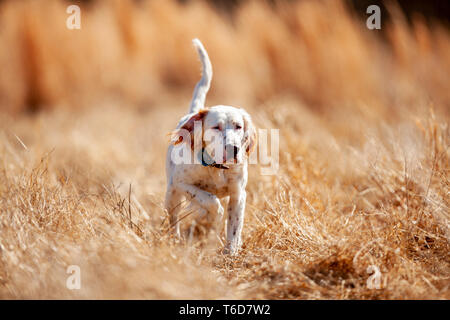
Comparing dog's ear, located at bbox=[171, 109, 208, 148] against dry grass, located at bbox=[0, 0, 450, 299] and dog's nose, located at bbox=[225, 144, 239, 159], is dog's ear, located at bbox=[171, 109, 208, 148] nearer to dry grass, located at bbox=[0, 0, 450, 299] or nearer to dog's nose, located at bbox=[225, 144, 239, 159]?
dog's nose, located at bbox=[225, 144, 239, 159]

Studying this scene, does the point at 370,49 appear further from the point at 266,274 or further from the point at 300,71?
the point at 266,274

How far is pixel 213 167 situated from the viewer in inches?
106

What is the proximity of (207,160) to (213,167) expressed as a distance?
0.05 metres

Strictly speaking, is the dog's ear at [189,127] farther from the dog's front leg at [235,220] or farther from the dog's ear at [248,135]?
the dog's front leg at [235,220]

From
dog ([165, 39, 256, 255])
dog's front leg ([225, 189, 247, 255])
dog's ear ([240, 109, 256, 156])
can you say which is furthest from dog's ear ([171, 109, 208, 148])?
dog's front leg ([225, 189, 247, 255])

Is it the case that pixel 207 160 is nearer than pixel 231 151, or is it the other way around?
pixel 231 151

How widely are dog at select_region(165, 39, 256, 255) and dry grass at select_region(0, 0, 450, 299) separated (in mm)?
174

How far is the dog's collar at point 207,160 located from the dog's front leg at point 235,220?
21cm

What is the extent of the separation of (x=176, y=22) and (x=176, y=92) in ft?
3.79

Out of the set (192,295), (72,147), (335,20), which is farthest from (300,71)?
(192,295)

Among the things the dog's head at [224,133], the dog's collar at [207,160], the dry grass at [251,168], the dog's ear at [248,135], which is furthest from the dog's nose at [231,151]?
the dry grass at [251,168]

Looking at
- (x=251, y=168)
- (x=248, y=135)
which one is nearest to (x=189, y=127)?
(x=248, y=135)

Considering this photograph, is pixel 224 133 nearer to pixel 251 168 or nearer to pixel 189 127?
pixel 189 127

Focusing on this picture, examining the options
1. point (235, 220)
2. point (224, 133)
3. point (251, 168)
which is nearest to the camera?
point (224, 133)
